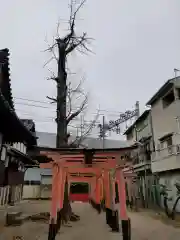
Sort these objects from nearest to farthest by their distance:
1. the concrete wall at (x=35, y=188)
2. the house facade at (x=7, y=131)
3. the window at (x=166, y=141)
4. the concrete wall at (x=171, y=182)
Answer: the house facade at (x=7, y=131) < the concrete wall at (x=171, y=182) < the window at (x=166, y=141) < the concrete wall at (x=35, y=188)

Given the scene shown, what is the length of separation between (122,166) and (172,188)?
1256 centimetres

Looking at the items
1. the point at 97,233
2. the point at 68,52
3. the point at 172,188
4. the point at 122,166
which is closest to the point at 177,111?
the point at 172,188

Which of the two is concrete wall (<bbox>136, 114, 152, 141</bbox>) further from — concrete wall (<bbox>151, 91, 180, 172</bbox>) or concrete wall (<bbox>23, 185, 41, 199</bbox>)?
concrete wall (<bbox>23, 185, 41, 199</bbox>)

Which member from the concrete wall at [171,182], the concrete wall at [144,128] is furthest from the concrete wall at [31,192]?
the concrete wall at [171,182]

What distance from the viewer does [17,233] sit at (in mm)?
8781

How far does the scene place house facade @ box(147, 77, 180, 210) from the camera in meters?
16.9

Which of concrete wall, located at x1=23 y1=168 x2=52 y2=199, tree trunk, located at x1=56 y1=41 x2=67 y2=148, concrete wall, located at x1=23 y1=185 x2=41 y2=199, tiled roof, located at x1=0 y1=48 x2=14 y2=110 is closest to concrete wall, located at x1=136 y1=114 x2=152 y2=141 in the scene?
concrete wall, located at x1=23 y1=168 x2=52 y2=199

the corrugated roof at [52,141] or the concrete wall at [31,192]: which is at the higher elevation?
the corrugated roof at [52,141]

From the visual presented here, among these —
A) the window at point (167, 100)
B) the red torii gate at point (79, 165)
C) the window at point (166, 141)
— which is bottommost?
the red torii gate at point (79, 165)

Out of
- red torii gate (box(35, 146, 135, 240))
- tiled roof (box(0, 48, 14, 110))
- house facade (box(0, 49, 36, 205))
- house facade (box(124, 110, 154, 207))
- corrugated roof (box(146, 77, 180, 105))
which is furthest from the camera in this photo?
house facade (box(124, 110, 154, 207))

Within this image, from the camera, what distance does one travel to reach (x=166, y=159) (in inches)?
693

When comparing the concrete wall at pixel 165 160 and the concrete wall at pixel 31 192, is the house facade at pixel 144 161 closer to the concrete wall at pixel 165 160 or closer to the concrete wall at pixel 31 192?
the concrete wall at pixel 165 160

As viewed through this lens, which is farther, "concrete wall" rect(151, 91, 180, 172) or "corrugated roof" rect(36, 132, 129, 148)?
"corrugated roof" rect(36, 132, 129, 148)

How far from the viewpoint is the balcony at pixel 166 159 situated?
1616 centimetres
